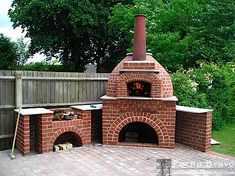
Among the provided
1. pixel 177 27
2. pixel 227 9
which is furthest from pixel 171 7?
pixel 227 9

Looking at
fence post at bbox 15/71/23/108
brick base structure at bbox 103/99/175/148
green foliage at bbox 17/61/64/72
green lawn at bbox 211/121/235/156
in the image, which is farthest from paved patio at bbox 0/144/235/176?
green foliage at bbox 17/61/64/72

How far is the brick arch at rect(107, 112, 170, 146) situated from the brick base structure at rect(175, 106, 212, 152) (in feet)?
2.00

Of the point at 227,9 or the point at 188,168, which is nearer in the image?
the point at 188,168

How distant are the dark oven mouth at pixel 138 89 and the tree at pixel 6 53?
39.4 feet

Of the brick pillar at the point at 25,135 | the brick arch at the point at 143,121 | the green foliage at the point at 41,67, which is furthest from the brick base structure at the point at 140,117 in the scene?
the green foliage at the point at 41,67

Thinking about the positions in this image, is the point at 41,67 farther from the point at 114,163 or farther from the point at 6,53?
the point at 114,163

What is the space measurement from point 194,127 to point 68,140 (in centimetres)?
313

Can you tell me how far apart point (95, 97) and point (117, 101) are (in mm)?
1541

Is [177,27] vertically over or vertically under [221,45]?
over

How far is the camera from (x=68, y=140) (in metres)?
7.17

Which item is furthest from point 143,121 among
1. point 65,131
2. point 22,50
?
point 22,50

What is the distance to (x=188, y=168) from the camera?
518 cm

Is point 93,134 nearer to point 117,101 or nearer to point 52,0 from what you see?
point 117,101

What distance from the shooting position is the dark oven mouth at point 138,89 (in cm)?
688
